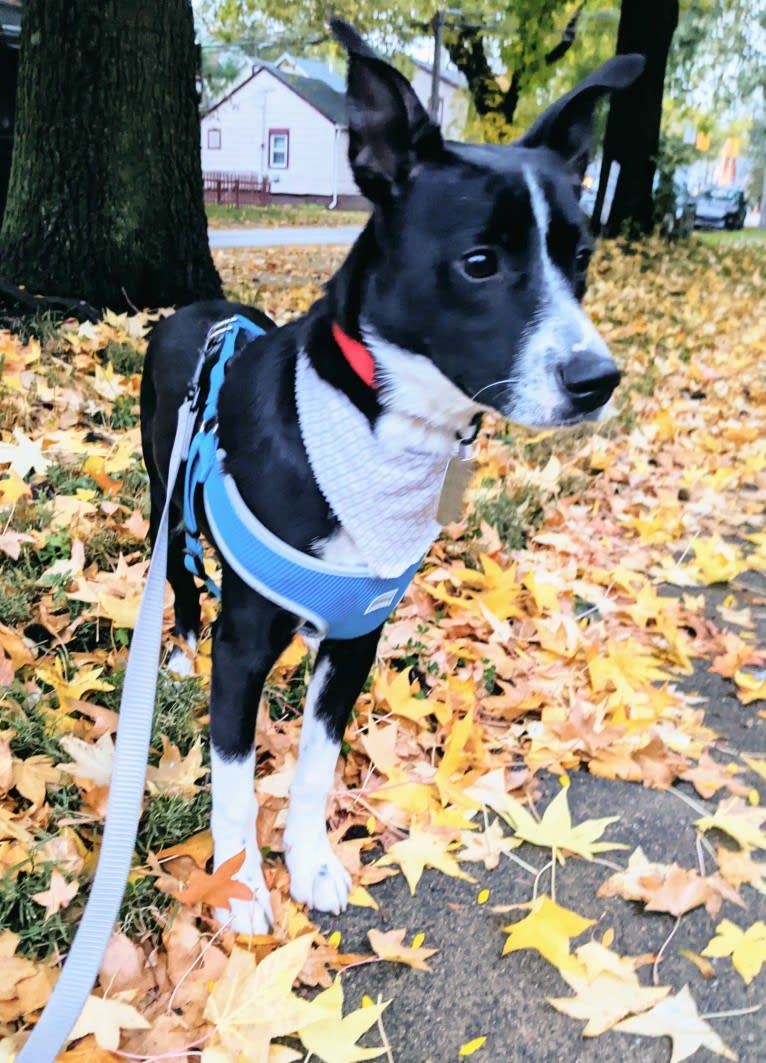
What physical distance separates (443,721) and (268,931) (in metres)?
0.93

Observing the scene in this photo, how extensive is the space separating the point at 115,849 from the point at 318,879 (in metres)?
0.80

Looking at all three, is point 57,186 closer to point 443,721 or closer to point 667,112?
point 443,721

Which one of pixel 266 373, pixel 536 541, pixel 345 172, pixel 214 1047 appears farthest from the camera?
pixel 536 541

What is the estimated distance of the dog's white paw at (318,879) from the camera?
82.3 inches

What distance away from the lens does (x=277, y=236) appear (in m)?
18.3

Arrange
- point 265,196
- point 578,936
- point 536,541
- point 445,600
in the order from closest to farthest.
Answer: point 578,936, point 445,600, point 536,541, point 265,196

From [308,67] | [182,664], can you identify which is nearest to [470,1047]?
[182,664]

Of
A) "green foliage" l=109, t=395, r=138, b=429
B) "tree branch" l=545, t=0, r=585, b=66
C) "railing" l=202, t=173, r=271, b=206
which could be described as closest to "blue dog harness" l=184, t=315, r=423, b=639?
"green foliage" l=109, t=395, r=138, b=429

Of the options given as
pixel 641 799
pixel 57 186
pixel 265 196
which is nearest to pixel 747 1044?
pixel 641 799

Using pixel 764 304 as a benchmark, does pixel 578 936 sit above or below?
below

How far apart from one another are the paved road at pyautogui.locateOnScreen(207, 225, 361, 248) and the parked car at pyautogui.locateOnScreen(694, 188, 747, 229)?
18.2 meters

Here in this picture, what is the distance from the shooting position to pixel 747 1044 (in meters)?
1.88

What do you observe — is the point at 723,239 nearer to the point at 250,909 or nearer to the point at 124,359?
the point at 124,359

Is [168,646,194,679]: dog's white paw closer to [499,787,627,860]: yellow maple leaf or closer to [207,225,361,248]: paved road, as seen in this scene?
[499,787,627,860]: yellow maple leaf
